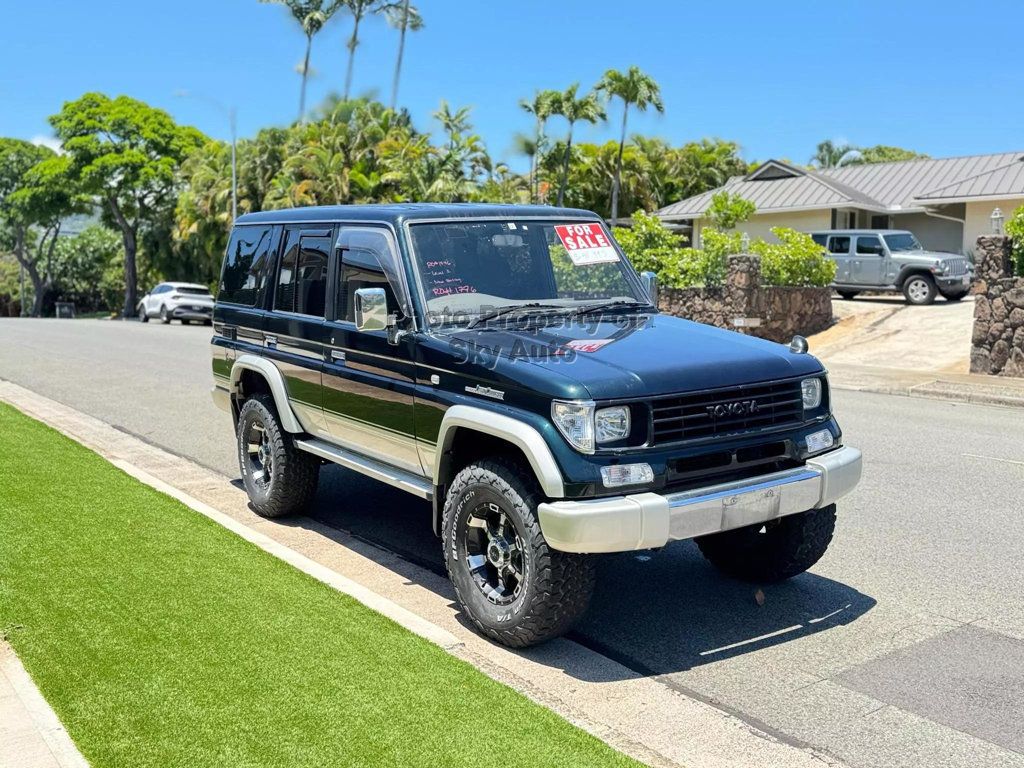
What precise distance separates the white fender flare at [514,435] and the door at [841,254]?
24.2 metres

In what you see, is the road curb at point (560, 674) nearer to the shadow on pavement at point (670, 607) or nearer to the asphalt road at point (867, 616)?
the shadow on pavement at point (670, 607)

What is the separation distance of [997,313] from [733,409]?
14.7m

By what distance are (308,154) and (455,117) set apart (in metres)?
6.59

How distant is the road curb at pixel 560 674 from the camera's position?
13.3 feet

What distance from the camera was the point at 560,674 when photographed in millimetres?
4867

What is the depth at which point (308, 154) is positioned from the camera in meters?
44.8

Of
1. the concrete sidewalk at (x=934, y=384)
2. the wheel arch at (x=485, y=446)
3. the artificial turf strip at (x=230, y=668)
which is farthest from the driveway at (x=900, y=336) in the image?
the artificial turf strip at (x=230, y=668)

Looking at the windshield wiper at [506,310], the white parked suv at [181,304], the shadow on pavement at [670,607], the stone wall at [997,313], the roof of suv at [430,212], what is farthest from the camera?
the white parked suv at [181,304]

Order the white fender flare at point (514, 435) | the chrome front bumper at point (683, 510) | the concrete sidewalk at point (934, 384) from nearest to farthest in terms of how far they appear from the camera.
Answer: the chrome front bumper at point (683, 510) → the white fender flare at point (514, 435) → the concrete sidewalk at point (934, 384)

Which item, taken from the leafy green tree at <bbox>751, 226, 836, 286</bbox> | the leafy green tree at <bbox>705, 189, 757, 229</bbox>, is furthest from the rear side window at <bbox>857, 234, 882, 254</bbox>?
the leafy green tree at <bbox>705, 189, 757, 229</bbox>

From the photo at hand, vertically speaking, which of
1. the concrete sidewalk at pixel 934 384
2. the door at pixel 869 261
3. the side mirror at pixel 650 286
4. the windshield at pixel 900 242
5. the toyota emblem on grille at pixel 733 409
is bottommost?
the concrete sidewalk at pixel 934 384

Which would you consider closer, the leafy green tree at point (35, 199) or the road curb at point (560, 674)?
the road curb at point (560, 674)

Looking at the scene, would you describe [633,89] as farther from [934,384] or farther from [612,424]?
[612,424]

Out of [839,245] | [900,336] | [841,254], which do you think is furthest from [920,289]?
[900,336]
